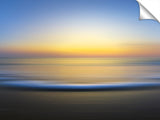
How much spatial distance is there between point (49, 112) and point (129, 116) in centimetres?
147

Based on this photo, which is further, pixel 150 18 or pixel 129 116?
pixel 129 116

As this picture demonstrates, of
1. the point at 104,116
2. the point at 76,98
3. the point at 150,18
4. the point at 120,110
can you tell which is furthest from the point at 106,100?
the point at 150,18

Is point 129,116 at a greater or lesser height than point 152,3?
lesser

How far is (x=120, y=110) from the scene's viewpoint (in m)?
5.13

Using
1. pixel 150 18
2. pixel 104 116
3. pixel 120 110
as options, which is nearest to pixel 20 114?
pixel 104 116

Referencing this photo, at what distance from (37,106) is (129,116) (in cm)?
201

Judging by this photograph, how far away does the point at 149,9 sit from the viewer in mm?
2877

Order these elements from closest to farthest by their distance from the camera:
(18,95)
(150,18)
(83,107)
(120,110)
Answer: (150,18)
(120,110)
(83,107)
(18,95)

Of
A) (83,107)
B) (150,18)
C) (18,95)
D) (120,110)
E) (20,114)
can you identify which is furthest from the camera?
(18,95)

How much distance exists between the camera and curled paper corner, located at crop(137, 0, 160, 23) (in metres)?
2.85

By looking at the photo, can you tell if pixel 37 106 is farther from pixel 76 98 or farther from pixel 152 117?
pixel 152 117

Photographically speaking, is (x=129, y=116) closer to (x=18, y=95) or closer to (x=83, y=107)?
(x=83, y=107)

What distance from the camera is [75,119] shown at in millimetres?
4484

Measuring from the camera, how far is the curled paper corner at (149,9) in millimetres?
2847
